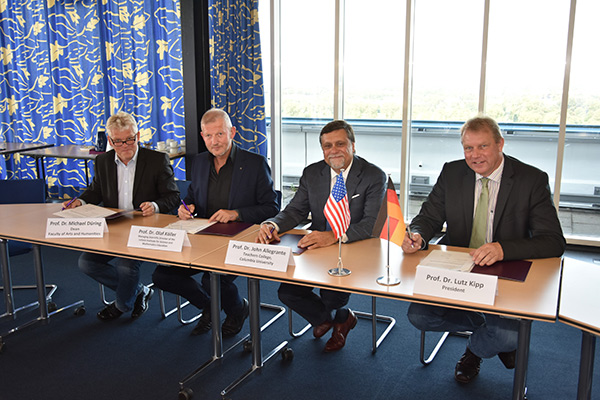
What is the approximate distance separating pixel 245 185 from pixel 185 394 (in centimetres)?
130

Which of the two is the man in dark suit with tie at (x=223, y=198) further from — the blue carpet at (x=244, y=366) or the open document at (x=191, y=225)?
the blue carpet at (x=244, y=366)

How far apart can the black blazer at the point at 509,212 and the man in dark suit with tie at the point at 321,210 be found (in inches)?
12.1

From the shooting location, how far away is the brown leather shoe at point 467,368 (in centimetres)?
273

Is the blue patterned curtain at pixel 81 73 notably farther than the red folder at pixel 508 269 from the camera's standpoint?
Yes

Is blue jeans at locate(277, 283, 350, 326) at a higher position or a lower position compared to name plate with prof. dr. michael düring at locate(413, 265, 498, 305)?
lower

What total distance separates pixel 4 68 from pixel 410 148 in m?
5.29

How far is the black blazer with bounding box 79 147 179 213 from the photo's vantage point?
11.7 feet

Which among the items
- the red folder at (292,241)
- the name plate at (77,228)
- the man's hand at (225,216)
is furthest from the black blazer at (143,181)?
the red folder at (292,241)

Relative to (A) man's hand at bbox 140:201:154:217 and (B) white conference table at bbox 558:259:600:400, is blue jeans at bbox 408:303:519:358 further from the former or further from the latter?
(A) man's hand at bbox 140:201:154:217

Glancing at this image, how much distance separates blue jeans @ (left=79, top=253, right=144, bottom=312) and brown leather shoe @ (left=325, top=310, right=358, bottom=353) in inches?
49.9

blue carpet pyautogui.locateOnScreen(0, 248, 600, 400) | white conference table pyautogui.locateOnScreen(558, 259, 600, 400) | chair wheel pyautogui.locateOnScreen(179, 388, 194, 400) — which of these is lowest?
blue carpet pyautogui.locateOnScreen(0, 248, 600, 400)

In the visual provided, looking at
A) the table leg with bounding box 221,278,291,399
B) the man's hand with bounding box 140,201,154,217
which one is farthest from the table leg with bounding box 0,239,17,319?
the table leg with bounding box 221,278,291,399

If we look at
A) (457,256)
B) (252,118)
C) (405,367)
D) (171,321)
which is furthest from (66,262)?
(457,256)

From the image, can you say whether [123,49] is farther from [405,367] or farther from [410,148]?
[405,367]
